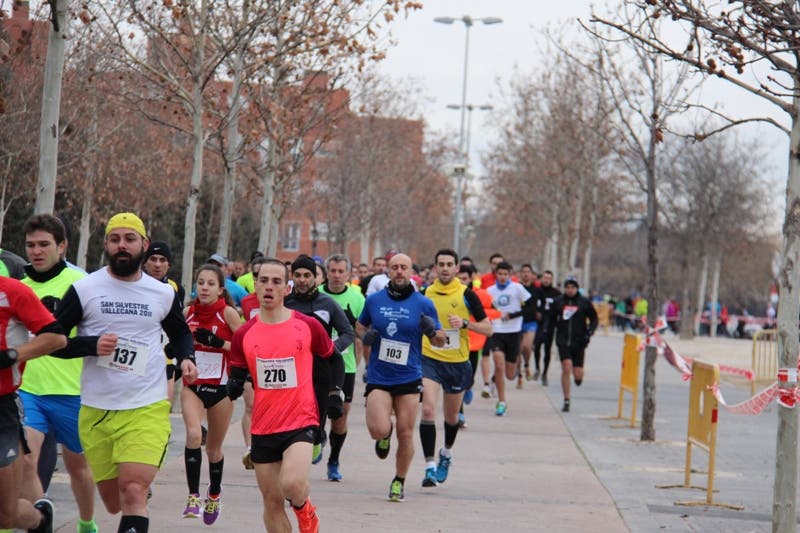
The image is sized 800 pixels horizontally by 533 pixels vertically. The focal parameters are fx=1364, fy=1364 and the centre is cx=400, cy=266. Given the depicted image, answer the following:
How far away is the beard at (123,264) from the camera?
6.89 m

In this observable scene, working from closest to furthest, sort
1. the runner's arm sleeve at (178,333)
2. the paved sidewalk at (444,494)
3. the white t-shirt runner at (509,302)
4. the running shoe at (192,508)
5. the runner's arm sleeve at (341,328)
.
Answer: the runner's arm sleeve at (178,333) < the running shoe at (192,508) < the paved sidewalk at (444,494) < the runner's arm sleeve at (341,328) < the white t-shirt runner at (509,302)

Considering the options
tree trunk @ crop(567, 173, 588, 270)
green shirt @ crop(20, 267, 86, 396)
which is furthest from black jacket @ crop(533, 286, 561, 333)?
green shirt @ crop(20, 267, 86, 396)

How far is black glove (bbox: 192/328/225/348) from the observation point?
9648 mm

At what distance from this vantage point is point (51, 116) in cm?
1112

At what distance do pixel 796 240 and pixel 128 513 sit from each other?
4.56 m

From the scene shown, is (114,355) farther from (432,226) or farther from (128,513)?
(432,226)

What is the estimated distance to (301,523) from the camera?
24.1 feet

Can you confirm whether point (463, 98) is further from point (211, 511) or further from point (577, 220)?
point (211, 511)

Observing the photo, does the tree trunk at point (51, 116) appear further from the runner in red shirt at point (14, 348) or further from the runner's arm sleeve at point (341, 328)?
the runner in red shirt at point (14, 348)

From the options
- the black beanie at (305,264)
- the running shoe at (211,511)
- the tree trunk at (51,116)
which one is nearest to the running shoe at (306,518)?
the running shoe at (211,511)

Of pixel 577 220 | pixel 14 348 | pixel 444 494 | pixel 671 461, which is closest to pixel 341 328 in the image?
pixel 444 494

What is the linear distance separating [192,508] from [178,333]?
2.42 m

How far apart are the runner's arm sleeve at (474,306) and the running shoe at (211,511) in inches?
144

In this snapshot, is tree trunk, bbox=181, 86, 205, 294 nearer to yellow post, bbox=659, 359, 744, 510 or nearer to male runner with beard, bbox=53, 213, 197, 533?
yellow post, bbox=659, 359, 744, 510
